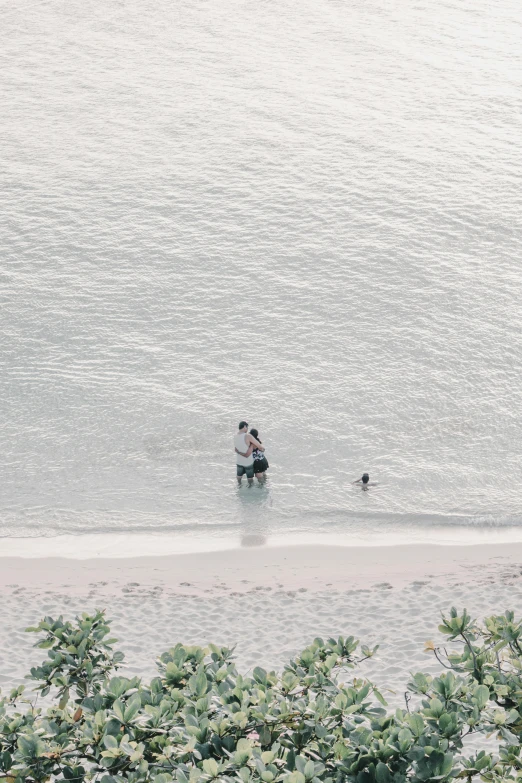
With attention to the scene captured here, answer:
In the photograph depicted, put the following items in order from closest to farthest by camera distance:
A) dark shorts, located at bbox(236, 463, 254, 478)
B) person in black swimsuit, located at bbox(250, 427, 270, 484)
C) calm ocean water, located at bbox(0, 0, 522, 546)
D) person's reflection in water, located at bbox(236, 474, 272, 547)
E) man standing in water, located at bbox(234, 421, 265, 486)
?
→ 1. person's reflection in water, located at bbox(236, 474, 272, 547)
2. man standing in water, located at bbox(234, 421, 265, 486)
3. person in black swimsuit, located at bbox(250, 427, 270, 484)
4. dark shorts, located at bbox(236, 463, 254, 478)
5. calm ocean water, located at bbox(0, 0, 522, 546)

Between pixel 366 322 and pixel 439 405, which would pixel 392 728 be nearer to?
pixel 439 405

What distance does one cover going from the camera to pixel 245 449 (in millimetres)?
19234

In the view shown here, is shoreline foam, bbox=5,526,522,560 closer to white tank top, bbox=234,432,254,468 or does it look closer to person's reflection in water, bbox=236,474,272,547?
person's reflection in water, bbox=236,474,272,547

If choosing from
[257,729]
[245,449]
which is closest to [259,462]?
[245,449]

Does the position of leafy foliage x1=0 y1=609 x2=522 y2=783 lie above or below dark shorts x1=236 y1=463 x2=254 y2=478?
below

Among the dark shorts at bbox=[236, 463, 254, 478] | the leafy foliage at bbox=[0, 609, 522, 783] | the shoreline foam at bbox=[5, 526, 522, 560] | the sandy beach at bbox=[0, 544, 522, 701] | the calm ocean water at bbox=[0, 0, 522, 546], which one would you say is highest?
the calm ocean water at bbox=[0, 0, 522, 546]

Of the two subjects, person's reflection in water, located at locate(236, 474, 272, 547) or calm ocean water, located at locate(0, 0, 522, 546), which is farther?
calm ocean water, located at locate(0, 0, 522, 546)

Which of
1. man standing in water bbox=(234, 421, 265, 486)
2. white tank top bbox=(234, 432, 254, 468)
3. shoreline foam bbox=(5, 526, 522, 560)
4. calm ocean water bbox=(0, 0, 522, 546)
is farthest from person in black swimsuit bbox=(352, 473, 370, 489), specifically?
white tank top bbox=(234, 432, 254, 468)

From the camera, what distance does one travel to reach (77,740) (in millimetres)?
8445

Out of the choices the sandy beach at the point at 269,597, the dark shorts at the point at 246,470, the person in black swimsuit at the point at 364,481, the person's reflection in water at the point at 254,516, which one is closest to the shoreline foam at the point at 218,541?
the person's reflection in water at the point at 254,516

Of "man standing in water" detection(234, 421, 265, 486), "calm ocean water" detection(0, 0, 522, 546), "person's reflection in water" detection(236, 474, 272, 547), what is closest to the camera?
"person's reflection in water" detection(236, 474, 272, 547)

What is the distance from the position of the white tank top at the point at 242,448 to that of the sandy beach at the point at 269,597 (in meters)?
2.00

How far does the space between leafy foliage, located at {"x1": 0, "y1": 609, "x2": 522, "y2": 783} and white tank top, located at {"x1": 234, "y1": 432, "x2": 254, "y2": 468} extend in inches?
389

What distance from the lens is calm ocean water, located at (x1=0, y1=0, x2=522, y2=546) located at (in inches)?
797
